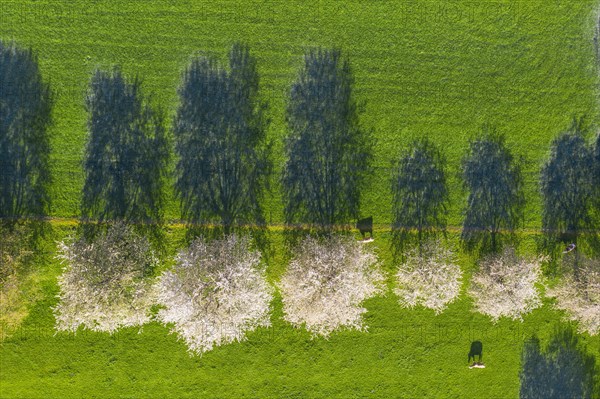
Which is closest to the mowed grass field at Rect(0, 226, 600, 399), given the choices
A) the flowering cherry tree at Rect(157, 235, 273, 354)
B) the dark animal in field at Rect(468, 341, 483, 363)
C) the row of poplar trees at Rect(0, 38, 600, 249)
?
the dark animal in field at Rect(468, 341, 483, 363)

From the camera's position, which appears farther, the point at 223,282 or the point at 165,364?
the point at 165,364

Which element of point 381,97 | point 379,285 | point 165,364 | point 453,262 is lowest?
point 165,364

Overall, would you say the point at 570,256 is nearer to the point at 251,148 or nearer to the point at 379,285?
the point at 379,285

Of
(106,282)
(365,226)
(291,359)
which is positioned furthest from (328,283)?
(106,282)

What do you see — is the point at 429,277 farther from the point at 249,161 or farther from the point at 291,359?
the point at 249,161

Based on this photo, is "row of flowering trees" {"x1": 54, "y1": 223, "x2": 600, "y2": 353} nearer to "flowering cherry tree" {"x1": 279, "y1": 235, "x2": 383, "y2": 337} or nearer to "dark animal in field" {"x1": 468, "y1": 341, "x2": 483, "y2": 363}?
"flowering cherry tree" {"x1": 279, "y1": 235, "x2": 383, "y2": 337}

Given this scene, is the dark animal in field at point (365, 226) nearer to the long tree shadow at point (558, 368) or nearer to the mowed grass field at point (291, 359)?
the mowed grass field at point (291, 359)

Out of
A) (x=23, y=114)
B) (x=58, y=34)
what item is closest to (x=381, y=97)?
(x=58, y=34)
